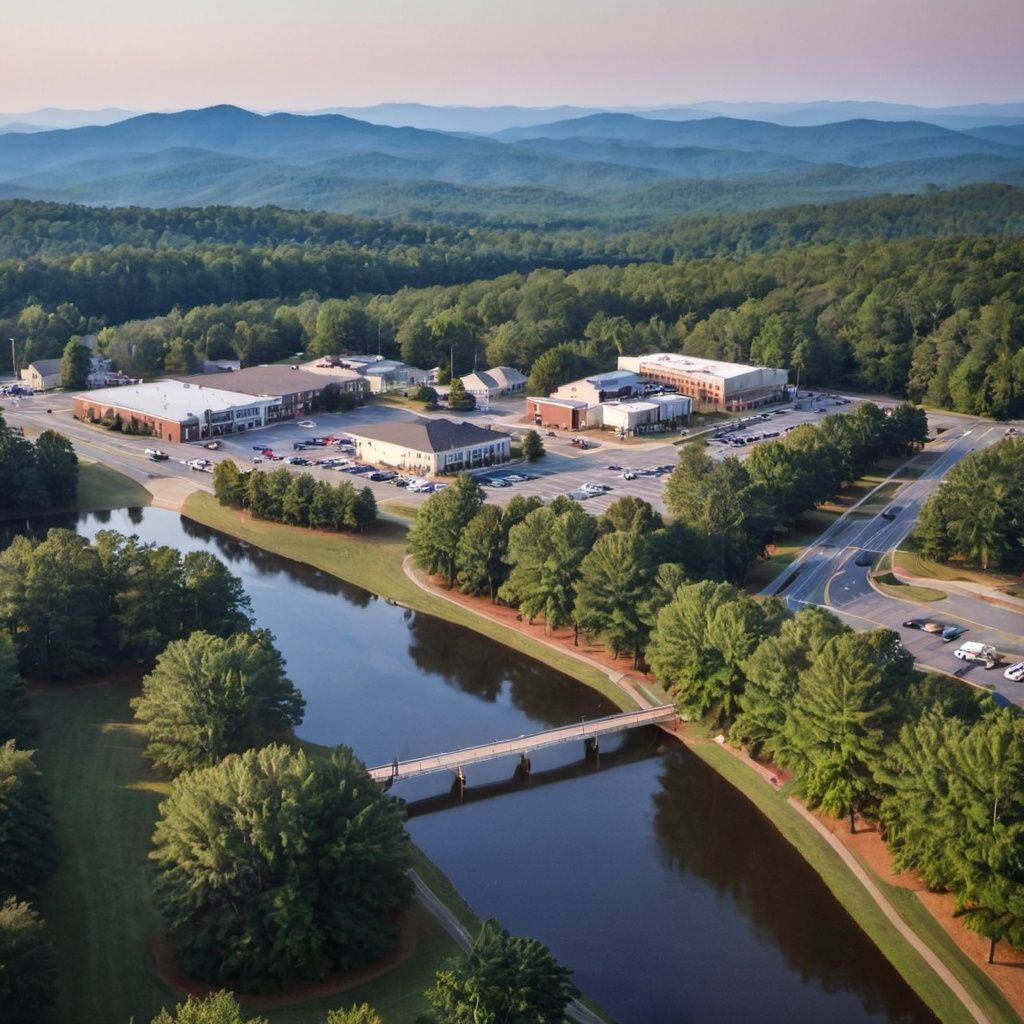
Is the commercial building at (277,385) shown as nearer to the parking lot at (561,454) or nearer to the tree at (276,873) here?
the parking lot at (561,454)

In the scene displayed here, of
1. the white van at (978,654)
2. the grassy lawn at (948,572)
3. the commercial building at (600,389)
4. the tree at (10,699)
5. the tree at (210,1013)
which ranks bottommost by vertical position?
the grassy lawn at (948,572)

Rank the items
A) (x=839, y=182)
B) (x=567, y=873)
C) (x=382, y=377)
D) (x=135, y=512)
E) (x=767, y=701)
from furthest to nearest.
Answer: (x=839, y=182) → (x=382, y=377) → (x=135, y=512) → (x=767, y=701) → (x=567, y=873)

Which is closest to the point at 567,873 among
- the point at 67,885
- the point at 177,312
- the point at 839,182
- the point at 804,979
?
the point at 804,979

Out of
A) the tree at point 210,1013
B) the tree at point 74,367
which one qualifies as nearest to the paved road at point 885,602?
the tree at point 210,1013

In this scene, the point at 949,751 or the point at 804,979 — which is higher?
the point at 949,751

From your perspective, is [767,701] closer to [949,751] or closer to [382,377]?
[949,751]

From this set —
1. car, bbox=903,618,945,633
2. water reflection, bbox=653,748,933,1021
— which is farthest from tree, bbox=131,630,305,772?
car, bbox=903,618,945,633

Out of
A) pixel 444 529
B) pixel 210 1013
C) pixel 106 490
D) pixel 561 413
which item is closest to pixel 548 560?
pixel 444 529
